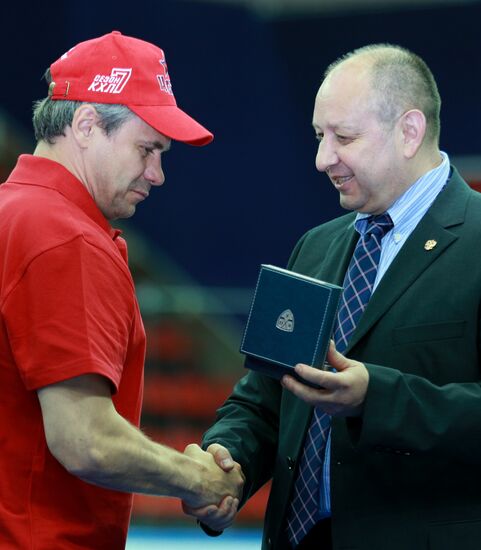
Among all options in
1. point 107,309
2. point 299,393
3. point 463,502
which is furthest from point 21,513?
point 463,502

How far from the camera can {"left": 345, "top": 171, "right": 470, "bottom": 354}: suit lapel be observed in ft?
8.41

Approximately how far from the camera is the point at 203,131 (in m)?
2.55

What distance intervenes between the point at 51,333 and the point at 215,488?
0.74m

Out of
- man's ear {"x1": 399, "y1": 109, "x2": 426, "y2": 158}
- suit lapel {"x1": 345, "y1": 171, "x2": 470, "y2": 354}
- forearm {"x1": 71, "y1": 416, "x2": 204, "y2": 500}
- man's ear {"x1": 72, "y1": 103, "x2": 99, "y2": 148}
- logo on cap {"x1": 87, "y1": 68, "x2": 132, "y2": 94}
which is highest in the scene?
logo on cap {"x1": 87, "y1": 68, "x2": 132, "y2": 94}

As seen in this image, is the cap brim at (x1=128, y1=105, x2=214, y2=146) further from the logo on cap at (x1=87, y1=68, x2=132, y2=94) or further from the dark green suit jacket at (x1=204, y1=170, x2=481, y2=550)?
the dark green suit jacket at (x1=204, y1=170, x2=481, y2=550)

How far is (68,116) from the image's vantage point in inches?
95.7

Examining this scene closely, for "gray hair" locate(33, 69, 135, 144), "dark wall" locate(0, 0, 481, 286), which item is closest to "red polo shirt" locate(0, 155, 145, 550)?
"gray hair" locate(33, 69, 135, 144)

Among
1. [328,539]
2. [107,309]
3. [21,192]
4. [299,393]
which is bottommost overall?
[328,539]

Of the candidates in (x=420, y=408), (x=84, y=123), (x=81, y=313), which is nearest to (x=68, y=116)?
(x=84, y=123)

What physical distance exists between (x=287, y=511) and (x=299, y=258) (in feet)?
2.30

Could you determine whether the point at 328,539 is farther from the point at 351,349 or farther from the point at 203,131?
the point at 203,131

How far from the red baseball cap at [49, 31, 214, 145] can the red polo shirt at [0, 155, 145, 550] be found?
0.20 meters

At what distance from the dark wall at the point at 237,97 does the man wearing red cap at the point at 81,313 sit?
18.5 feet

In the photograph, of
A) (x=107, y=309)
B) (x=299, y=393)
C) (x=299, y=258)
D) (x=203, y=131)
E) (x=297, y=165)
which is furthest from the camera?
(x=297, y=165)
